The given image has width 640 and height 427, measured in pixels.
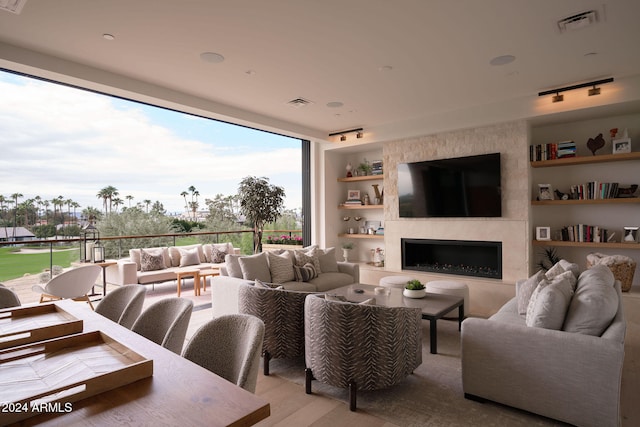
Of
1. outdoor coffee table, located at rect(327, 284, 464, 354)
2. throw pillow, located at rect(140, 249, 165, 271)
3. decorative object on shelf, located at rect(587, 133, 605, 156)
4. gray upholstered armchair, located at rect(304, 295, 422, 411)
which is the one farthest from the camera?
throw pillow, located at rect(140, 249, 165, 271)

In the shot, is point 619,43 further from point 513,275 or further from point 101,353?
point 101,353

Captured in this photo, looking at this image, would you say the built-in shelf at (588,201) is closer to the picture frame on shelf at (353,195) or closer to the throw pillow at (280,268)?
the picture frame on shelf at (353,195)

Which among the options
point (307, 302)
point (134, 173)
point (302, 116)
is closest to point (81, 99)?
point (134, 173)

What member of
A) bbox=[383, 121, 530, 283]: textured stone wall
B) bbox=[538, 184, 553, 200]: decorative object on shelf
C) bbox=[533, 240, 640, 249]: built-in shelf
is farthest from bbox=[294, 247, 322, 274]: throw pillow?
bbox=[538, 184, 553, 200]: decorative object on shelf

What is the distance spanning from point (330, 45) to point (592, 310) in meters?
2.82

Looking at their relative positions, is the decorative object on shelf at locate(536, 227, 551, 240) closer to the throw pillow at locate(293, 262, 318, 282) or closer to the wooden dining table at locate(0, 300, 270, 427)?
the throw pillow at locate(293, 262, 318, 282)

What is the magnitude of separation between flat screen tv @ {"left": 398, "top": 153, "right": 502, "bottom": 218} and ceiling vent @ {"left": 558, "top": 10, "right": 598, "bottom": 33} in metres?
2.25

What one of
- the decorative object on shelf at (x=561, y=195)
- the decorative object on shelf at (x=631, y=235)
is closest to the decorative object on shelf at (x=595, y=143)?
the decorative object on shelf at (x=561, y=195)

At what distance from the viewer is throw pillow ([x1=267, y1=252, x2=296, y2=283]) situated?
174 inches

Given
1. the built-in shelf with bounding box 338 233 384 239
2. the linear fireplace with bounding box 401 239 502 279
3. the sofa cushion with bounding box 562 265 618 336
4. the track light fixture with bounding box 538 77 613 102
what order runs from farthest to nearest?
the built-in shelf with bounding box 338 233 384 239
the linear fireplace with bounding box 401 239 502 279
the track light fixture with bounding box 538 77 613 102
the sofa cushion with bounding box 562 265 618 336

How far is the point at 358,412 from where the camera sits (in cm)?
236

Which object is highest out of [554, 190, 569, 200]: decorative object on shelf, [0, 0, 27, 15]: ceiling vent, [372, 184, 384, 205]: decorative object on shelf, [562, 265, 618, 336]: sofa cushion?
[0, 0, 27, 15]: ceiling vent

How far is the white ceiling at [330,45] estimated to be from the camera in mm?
2703

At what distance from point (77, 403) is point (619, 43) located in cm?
456
